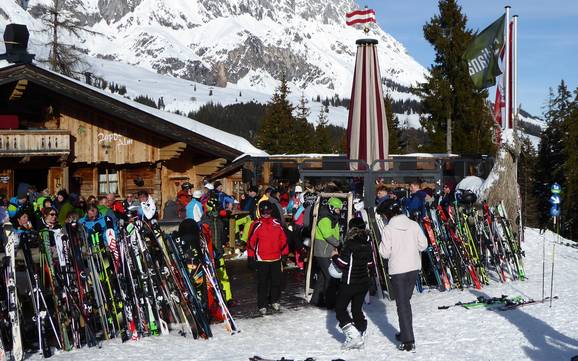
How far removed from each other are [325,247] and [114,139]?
36.1 feet

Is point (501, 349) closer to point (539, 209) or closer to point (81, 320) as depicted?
point (81, 320)

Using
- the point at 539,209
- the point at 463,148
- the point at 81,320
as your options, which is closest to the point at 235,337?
the point at 81,320

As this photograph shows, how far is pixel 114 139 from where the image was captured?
19.7m

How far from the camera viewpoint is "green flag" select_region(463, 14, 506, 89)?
1513 centimetres

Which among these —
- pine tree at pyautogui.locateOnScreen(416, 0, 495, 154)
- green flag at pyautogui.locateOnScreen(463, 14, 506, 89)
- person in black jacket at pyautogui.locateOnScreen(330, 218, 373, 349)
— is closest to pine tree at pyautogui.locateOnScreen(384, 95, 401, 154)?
pine tree at pyautogui.locateOnScreen(416, 0, 495, 154)

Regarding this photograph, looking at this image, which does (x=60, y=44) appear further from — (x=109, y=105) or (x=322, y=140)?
(x=322, y=140)

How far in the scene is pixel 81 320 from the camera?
8719 millimetres

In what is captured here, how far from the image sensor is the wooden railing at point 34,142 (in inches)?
712

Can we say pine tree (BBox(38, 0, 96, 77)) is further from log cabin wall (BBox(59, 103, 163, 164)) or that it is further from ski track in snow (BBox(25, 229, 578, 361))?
ski track in snow (BBox(25, 229, 578, 361))

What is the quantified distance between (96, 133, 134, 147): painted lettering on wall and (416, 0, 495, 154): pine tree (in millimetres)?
19113

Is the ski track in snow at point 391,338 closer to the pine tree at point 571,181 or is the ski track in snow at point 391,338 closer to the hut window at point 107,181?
the hut window at point 107,181

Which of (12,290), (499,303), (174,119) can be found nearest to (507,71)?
(499,303)

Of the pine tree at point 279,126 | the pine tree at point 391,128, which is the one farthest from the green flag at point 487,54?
the pine tree at point 279,126

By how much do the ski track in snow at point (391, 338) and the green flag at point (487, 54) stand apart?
6.01 m
